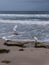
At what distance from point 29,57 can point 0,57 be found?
50cm

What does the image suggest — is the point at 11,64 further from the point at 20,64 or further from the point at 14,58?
the point at 14,58

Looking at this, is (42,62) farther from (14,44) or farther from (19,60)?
(14,44)

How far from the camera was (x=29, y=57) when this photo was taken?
327cm

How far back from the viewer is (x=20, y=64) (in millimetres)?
2826

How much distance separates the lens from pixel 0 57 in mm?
3246

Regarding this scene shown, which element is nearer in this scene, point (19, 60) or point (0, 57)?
point (19, 60)

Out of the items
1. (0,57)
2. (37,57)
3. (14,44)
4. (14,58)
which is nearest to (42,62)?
(37,57)

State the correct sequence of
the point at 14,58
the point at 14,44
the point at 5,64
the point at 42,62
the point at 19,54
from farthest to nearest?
the point at 14,44 → the point at 19,54 → the point at 14,58 → the point at 42,62 → the point at 5,64

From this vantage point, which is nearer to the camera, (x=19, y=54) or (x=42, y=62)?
(x=42, y=62)

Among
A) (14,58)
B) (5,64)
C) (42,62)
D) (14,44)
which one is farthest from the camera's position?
(14,44)

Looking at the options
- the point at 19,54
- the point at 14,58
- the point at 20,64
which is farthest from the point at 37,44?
the point at 20,64

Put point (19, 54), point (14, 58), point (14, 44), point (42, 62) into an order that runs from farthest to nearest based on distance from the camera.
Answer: point (14, 44) < point (19, 54) < point (14, 58) < point (42, 62)

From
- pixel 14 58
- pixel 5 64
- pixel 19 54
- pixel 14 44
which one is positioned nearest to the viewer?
pixel 5 64

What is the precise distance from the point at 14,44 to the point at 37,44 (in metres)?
0.58
